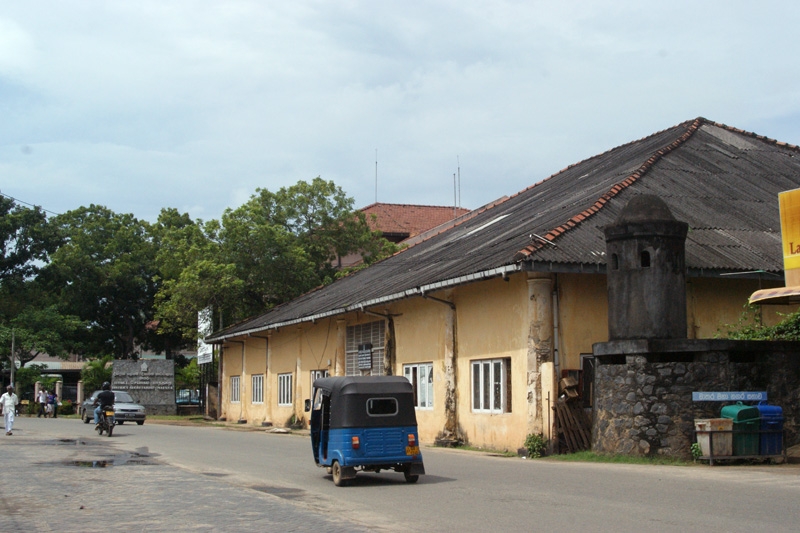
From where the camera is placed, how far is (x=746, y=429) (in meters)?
15.9

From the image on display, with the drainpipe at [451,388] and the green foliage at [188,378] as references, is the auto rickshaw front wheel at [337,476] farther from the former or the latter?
the green foliage at [188,378]

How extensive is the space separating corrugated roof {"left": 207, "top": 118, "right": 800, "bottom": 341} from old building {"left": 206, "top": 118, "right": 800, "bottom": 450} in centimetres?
5

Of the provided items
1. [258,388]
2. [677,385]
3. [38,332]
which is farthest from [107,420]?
[38,332]

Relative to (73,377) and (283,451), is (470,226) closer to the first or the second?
(283,451)

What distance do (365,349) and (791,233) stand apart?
13121 mm

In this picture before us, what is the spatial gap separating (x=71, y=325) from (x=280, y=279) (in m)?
19.8

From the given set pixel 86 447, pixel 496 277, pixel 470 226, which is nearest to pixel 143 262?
pixel 470 226

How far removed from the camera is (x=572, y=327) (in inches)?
776

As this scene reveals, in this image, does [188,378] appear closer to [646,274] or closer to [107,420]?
[107,420]

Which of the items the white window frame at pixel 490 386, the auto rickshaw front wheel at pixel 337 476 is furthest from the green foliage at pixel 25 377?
the auto rickshaw front wheel at pixel 337 476

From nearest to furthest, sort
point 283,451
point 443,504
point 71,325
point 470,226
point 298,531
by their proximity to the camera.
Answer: point 298,531, point 443,504, point 283,451, point 470,226, point 71,325

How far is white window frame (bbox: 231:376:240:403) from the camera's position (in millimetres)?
42394

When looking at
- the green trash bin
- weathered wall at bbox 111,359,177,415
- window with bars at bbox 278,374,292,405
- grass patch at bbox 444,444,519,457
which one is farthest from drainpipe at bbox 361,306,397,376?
weathered wall at bbox 111,359,177,415

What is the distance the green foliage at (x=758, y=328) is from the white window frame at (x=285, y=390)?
1833 centimetres
